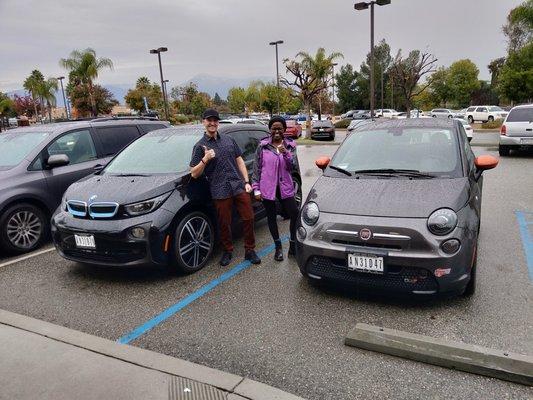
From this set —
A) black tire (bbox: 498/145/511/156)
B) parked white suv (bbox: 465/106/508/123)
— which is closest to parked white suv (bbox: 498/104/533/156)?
black tire (bbox: 498/145/511/156)

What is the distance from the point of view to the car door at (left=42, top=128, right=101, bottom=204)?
5.80m

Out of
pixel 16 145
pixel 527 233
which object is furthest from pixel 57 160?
pixel 527 233

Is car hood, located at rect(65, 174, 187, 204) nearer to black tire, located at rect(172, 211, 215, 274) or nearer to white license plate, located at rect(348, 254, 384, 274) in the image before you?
black tire, located at rect(172, 211, 215, 274)

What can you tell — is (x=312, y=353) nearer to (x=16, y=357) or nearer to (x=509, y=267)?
(x=16, y=357)

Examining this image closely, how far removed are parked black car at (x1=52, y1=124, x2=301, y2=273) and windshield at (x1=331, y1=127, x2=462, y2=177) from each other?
169 cm

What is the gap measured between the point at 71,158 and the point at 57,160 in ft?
1.76

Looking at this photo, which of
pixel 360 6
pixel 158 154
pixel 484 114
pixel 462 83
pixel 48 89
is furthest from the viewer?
pixel 462 83

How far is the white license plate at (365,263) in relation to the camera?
3275 millimetres

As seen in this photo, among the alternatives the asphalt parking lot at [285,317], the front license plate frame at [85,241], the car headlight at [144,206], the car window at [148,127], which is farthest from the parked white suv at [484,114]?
the front license plate frame at [85,241]

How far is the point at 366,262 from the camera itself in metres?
3.32

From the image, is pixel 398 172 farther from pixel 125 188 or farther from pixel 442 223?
pixel 125 188

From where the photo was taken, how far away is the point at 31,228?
5543mm

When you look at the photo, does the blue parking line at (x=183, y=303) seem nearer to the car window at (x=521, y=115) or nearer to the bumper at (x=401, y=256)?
the bumper at (x=401, y=256)

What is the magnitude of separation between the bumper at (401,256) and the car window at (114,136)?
4.54 meters
